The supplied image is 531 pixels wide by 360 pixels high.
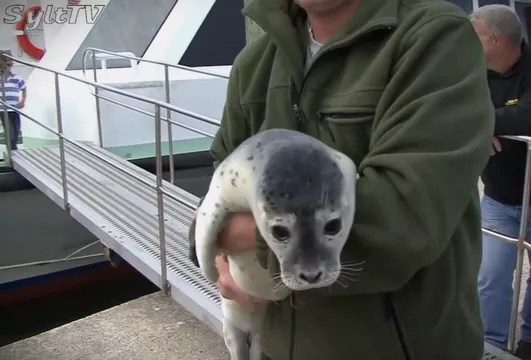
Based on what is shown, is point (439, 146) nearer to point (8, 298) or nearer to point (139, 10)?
point (8, 298)

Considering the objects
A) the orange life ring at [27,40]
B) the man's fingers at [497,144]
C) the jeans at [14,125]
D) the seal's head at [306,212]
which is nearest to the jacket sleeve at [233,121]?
the seal's head at [306,212]

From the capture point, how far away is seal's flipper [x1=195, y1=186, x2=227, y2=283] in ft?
3.11

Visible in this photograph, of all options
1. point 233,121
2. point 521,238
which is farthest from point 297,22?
point 521,238

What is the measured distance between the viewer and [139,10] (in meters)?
5.39

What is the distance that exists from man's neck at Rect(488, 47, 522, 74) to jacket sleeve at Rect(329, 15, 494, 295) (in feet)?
4.87

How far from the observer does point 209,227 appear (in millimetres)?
966

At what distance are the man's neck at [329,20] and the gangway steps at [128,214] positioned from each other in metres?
1.33

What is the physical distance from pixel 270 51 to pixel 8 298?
3.98 m

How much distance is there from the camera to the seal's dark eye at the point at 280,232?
83 centimetres

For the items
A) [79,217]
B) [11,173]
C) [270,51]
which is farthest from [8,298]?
[270,51]

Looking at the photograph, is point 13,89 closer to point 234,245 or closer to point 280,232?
point 234,245

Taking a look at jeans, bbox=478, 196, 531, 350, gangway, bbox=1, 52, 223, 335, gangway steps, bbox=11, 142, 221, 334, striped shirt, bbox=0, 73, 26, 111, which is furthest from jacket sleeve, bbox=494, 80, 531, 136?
striped shirt, bbox=0, 73, 26, 111

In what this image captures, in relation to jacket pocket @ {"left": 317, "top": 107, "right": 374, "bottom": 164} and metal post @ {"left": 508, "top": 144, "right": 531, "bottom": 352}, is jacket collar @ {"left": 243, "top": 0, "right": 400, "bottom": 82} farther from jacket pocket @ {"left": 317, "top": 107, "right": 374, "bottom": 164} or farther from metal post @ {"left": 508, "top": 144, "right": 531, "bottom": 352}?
metal post @ {"left": 508, "top": 144, "right": 531, "bottom": 352}

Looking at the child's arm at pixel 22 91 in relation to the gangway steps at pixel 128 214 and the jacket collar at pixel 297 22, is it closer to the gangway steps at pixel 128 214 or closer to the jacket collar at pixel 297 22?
the gangway steps at pixel 128 214
